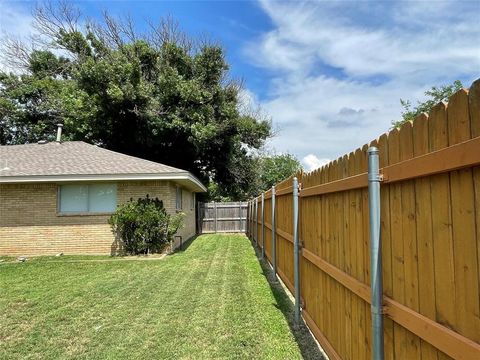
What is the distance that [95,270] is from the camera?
A: 32.8ft

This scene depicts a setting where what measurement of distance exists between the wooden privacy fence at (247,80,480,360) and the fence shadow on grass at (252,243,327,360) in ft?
2.30

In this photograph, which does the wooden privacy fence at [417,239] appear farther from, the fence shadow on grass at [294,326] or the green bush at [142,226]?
the green bush at [142,226]

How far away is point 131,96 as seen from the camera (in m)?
20.7

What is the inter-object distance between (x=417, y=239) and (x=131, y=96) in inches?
801

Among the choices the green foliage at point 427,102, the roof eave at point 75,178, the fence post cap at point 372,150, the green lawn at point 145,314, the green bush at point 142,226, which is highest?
the green foliage at point 427,102

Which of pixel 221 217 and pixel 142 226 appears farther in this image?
pixel 221 217

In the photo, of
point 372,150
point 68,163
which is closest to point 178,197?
point 68,163

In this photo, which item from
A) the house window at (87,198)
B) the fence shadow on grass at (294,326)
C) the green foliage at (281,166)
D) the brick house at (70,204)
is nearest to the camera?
the fence shadow on grass at (294,326)

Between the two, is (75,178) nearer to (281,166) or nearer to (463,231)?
(463,231)

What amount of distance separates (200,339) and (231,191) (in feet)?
71.5

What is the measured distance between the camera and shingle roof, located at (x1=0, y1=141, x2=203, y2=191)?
42.9 ft

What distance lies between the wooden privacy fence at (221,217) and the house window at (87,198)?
1022 cm

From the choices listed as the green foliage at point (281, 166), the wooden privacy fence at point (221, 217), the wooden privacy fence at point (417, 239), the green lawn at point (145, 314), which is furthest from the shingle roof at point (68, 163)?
the green foliage at point (281, 166)

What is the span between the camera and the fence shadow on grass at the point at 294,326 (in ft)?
14.3
